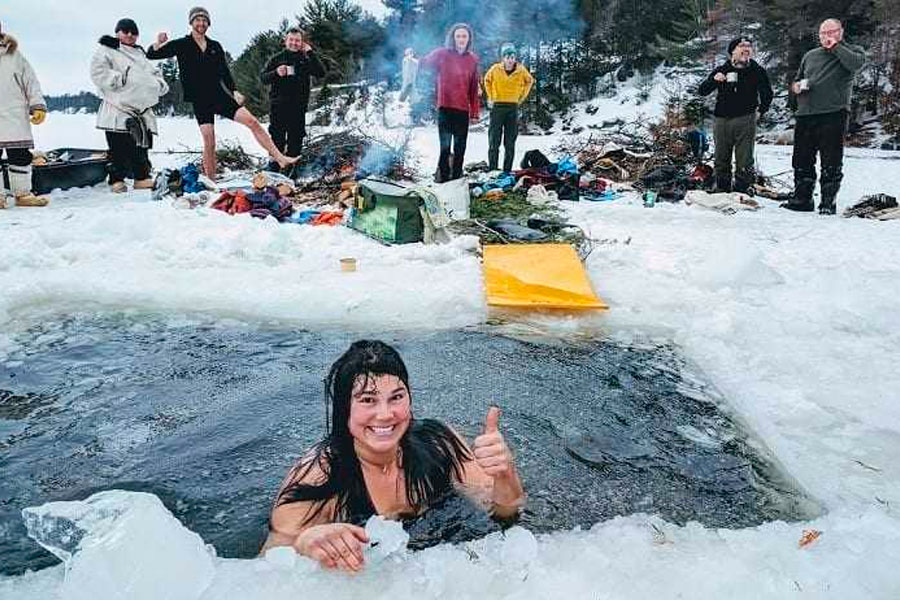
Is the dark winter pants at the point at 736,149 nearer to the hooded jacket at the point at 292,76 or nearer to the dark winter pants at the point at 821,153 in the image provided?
the dark winter pants at the point at 821,153

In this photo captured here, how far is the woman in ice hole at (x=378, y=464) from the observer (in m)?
2.18

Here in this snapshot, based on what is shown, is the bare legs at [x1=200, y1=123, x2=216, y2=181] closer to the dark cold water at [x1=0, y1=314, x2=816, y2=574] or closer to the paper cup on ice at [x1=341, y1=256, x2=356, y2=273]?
the paper cup on ice at [x1=341, y1=256, x2=356, y2=273]

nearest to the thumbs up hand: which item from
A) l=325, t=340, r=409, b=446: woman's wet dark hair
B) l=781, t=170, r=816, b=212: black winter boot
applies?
l=325, t=340, r=409, b=446: woman's wet dark hair

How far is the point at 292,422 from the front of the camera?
3141 mm

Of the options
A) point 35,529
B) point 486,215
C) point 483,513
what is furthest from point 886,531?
point 486,215

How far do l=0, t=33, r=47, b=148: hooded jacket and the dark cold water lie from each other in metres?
3.48

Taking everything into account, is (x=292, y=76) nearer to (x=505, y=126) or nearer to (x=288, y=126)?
(x=288, y=126)

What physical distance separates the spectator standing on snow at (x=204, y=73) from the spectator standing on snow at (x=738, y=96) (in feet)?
15.6

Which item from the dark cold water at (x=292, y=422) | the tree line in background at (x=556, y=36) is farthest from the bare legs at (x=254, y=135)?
the tree line in background at (x=556, y=36)

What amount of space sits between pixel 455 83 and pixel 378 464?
5928mm

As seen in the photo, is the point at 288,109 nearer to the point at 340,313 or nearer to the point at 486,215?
the point at 486,215

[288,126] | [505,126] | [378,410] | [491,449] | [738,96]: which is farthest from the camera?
[505,126]

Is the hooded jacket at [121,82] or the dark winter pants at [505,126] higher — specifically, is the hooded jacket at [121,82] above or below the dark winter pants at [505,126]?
above

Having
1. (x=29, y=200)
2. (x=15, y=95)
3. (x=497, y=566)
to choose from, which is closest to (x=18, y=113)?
(x=15, y=95)
